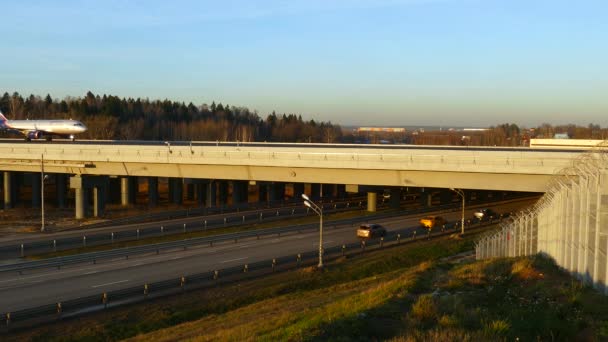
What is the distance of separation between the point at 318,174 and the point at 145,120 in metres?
111

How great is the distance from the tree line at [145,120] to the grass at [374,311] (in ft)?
365

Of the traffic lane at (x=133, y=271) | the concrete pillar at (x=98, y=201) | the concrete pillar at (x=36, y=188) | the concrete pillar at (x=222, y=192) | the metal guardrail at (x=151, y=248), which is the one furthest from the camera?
the concrete pillar at (x=222, y=192)

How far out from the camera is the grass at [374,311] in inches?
482

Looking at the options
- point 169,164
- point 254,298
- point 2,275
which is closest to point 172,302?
point 254,298

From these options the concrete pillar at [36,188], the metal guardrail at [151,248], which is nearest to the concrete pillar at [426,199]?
the metal guardrail at [151,248]

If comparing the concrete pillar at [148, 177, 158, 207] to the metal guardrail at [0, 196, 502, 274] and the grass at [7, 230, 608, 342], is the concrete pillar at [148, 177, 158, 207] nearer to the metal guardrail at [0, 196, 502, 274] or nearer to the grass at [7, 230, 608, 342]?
the metal guardrail at [0, 196, 502, 274]

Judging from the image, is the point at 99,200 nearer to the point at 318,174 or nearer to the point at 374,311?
the point at 318,174

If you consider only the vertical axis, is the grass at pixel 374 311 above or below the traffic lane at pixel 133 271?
above

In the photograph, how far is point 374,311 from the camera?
49.4 feet

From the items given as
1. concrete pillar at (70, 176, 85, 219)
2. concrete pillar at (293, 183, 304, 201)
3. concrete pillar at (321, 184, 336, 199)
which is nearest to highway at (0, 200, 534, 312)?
concrete pillar at (70, 176, 85, 219)

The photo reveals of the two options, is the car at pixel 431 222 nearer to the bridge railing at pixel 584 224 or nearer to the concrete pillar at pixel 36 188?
the bridge railing at pixel 584 224

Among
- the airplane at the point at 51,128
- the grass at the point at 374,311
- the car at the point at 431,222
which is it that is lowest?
the car at the point at 431,222

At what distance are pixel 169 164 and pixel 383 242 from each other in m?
24.0

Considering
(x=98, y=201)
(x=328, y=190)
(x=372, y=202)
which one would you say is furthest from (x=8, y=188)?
(x=372, y=202)
